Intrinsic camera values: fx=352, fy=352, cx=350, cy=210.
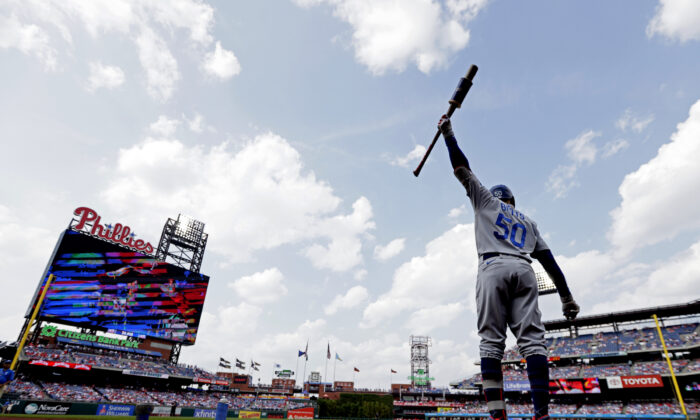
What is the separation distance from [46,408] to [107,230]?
1590cm

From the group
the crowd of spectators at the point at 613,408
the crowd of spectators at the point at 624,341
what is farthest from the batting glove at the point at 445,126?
the crowd of spectators at the point at 624,341

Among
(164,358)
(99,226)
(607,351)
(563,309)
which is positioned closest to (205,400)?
(164,358)

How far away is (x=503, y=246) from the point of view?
3.14 m

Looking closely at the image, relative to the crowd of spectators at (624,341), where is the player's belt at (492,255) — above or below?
below

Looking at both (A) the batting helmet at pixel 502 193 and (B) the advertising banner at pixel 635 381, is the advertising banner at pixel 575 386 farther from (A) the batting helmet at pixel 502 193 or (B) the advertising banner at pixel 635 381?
(A) the batting helmet at pixel 502 193

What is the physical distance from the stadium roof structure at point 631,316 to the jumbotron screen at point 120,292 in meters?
40.5

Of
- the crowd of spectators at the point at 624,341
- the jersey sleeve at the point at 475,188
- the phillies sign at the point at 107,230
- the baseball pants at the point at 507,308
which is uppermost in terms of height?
the phillies sign at the point at 107,230

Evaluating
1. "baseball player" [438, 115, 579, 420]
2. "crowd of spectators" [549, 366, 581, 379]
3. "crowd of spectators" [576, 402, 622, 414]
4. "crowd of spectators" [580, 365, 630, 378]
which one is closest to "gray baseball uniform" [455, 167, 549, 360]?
"baseball player" [438, 115, 579, 420]

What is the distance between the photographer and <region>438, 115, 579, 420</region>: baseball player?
2.71m

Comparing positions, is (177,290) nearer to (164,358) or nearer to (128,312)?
(128,312)

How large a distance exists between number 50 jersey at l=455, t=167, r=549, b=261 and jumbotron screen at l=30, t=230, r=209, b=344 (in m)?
40.6

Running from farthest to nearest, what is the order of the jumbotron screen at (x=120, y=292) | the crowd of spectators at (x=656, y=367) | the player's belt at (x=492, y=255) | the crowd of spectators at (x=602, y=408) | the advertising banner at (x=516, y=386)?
the advertising banner at (x=516, y=386) < the jumbotron screen at (x=120, y=292) < the crowd of spectators at (x=602, y=408) < the crowd of spectators at (x=656, y=367) < the player's belt at (x=492, y=255)

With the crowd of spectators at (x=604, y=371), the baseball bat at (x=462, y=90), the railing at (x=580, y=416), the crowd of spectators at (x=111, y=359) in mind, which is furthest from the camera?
the crowd of spectators at (x=604, y=371)

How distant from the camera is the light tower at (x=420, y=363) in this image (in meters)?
63.5
